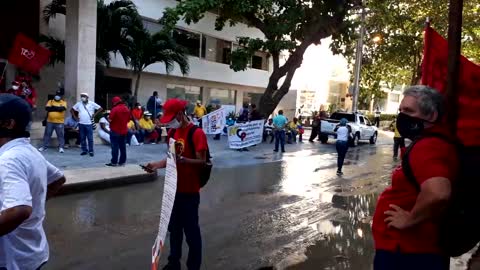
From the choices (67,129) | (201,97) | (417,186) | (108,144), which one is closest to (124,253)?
(417,186)

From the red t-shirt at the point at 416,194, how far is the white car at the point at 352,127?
2106cm

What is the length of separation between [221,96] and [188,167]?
25.4 metres

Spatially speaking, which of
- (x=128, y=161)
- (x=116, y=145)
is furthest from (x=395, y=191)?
(x=128, y=161)

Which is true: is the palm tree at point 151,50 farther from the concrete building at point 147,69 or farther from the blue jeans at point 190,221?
the blue jeans at point 190,221

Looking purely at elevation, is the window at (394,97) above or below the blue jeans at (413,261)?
above

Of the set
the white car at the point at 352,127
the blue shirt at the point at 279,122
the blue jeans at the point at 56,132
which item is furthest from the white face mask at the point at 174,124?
the white car at the point at 352,127

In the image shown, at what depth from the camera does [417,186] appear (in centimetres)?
244

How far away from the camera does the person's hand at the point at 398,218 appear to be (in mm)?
2462

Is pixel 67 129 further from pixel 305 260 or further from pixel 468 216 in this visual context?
pixel 468 216

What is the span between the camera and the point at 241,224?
7.16 meters

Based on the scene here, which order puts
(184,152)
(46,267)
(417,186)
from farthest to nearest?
(46,267)
(184,152)
(417,186)

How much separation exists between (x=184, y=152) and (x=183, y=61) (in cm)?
1629

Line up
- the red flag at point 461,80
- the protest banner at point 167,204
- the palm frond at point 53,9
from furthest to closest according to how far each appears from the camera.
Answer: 1. the palm frond at point 53,9
2. the protest banner at point 167,204
3. the red flag at point 461,80

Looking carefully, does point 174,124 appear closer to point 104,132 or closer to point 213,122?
point 104,132
